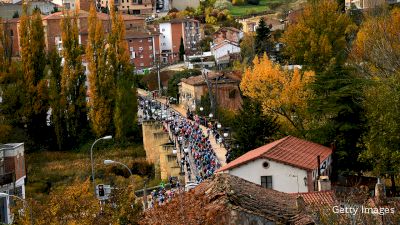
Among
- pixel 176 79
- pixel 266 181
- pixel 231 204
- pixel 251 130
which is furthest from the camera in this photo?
pixel 176 79

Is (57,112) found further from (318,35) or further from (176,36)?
(176,36)

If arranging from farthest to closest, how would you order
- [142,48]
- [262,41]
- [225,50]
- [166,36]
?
1. [166,36]
2. [142,48]
3. [225,50]
4. [262,41]

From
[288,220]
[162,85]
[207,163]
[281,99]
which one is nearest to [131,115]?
[281,99]

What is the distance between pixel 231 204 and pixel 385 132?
1340 centimetres

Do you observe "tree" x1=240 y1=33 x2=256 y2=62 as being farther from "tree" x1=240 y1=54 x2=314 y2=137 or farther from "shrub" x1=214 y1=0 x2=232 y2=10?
"shrub" x1=214 y1=0 x2=232 y2=10

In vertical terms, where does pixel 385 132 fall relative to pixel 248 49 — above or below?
above

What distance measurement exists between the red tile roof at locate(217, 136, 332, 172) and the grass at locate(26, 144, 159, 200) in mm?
12955

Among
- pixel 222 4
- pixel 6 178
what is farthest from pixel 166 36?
Result: pixel 6 178

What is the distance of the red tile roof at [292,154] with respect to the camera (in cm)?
2930

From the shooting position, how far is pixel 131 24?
9812 cm

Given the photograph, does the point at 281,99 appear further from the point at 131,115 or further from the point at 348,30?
the point at 348,30

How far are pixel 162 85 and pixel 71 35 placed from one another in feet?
75.5

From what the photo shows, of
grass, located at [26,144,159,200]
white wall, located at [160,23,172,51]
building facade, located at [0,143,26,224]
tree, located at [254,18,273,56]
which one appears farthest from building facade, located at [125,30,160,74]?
building facade, located at [0,143,26,224]

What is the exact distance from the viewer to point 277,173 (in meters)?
29.4
